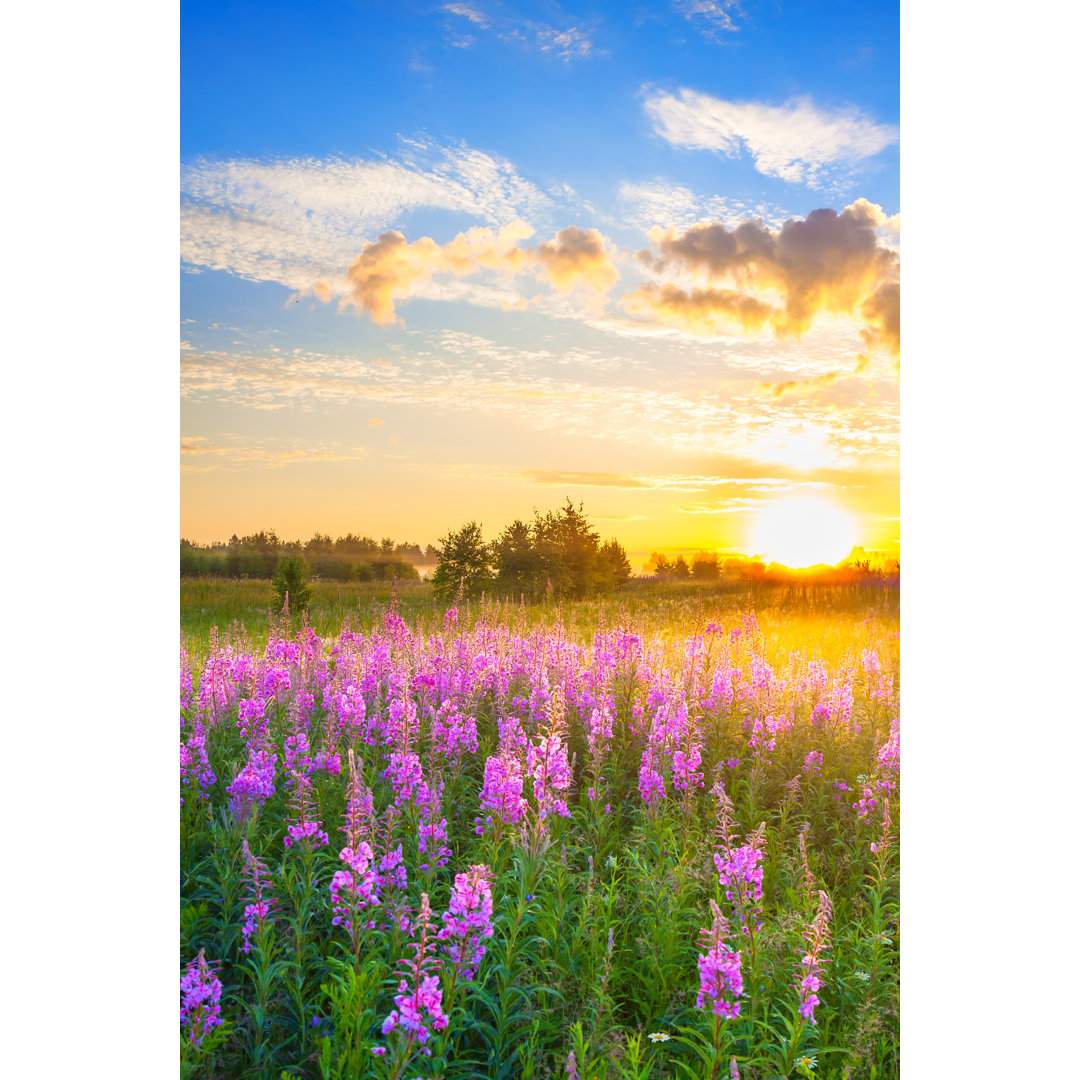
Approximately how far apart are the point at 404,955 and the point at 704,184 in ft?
11.7

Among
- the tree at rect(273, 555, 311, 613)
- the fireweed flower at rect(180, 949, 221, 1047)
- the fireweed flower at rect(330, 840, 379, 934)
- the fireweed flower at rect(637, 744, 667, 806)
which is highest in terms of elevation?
the tree at rect(273, 555, 311, 613)

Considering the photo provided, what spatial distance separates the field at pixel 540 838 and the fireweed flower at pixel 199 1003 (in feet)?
0.05

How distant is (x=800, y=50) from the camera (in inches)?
132

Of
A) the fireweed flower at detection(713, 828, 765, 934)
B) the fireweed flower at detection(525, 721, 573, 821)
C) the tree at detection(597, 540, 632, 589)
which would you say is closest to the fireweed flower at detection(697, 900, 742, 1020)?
the fireweed flower at detection(713, 828, 765, 934)

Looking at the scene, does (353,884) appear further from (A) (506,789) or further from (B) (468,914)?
(A) (506,789)

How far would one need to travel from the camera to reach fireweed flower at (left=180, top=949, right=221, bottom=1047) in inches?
77.3

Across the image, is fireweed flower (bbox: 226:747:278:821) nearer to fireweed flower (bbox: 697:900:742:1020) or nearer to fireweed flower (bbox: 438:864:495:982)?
fireweed flower (bbox: 438:864:495:982)

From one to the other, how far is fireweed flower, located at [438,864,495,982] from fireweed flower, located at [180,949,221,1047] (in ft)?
2.39

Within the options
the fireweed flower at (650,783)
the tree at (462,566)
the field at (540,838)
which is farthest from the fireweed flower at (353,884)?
the tree at (462,566)

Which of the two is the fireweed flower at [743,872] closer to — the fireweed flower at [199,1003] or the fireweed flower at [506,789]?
the fireweed flower at [506,789]

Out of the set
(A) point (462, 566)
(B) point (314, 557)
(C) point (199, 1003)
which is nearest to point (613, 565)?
(A) point (462, 566)
